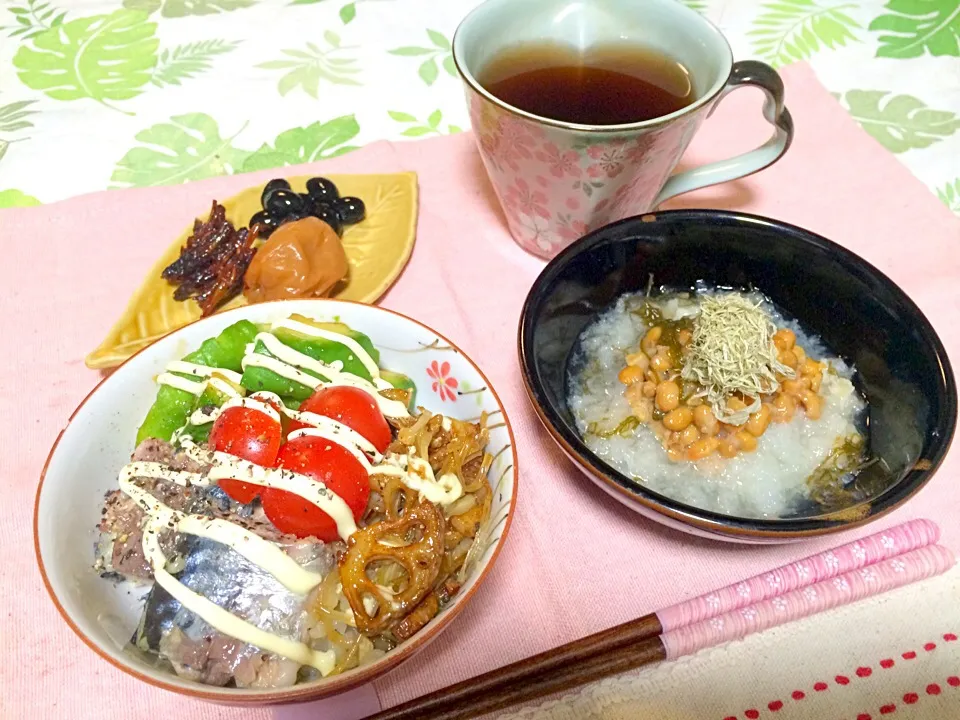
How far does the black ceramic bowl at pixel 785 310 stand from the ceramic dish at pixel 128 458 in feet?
0.50

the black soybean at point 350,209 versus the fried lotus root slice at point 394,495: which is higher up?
the black soybean at point 350,209

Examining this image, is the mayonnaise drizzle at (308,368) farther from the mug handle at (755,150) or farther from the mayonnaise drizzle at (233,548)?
the mug handle at (755,150)

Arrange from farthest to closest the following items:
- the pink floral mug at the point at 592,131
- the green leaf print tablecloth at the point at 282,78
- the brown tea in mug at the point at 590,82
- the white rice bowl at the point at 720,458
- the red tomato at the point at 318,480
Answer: the green leaf print tablecloth at the point at 282,78 → the brown tea in mug at the point at 590,82 → the pink floral mug at the point at 592,131 → the white rice bowl at the point at 720,458 → the red tomato at the point at 318,480

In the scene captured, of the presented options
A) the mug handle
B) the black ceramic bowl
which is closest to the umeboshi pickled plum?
the black ceramic bowl

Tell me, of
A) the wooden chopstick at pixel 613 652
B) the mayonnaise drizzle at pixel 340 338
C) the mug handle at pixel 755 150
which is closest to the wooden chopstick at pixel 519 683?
the wooden chopstick at pixel 613 652

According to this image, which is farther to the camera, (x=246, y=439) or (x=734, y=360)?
(x=734, y=360)

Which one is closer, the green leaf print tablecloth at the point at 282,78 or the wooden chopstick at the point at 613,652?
the wooden chopstick at the point at 613,652

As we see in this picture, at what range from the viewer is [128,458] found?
1176 mm

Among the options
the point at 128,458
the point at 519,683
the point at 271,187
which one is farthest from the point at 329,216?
the point at 519,683

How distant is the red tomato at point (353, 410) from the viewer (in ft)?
3.66

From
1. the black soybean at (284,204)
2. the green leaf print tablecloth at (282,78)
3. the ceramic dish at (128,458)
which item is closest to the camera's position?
the ceramic dish at (128,458)

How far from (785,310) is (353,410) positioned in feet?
2.87

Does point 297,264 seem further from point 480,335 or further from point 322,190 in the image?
point 480,335

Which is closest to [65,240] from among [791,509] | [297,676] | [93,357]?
[93,357]
